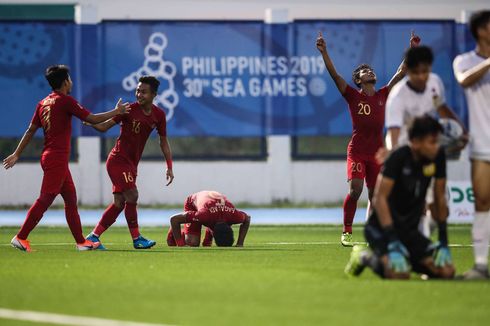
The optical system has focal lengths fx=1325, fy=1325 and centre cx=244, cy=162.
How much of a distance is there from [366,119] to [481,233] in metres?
5.32

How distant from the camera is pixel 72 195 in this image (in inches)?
593

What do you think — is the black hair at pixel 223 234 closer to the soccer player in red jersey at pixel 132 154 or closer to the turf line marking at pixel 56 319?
the soccer player in red jersey at pixel 132 154

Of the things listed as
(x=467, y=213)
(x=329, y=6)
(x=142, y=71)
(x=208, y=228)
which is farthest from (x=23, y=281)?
(x=329, y=6)

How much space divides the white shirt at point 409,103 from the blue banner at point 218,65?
17889 mm

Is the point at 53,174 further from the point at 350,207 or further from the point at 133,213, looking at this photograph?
the point at 350,207

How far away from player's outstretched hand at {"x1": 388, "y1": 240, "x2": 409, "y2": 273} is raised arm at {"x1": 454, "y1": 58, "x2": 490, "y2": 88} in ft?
5.10

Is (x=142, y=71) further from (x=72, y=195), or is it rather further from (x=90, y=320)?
(x=90, y=320)

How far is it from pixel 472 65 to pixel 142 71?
1837 cm

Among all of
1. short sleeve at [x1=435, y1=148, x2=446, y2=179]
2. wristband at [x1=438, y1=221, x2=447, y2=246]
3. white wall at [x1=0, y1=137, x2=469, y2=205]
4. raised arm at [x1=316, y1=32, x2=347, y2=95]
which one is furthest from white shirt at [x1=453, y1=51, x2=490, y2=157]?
white wall at [x1=0, y1=137, x2=469, y2=205]

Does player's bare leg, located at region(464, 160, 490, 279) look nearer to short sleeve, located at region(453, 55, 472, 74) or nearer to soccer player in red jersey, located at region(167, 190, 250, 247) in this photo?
short sleeve, located at region(453, 55, 472, 74)

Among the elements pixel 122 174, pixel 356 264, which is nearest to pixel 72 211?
pixel 122 174

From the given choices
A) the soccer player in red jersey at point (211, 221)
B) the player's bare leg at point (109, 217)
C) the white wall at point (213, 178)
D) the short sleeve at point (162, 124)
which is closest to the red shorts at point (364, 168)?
the soccer player in red jersey at point (211, 221)

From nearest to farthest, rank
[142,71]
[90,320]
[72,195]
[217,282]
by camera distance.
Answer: [90,320] → [217,282] → [72,195] → [142,71]

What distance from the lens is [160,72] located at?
95.5 ft
